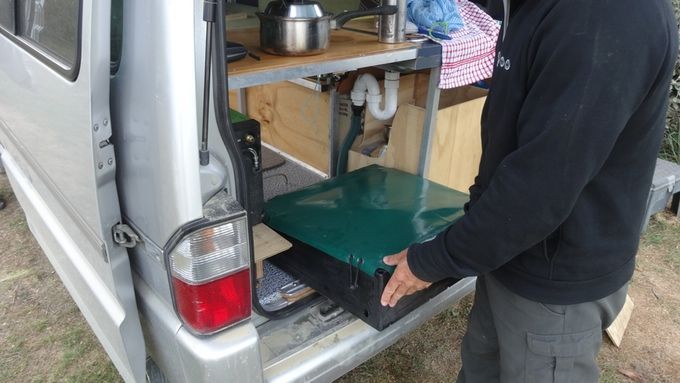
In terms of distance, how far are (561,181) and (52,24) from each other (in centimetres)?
127

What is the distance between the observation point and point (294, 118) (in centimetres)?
294

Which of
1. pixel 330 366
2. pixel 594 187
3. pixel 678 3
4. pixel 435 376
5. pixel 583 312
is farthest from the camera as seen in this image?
pixel 678 3

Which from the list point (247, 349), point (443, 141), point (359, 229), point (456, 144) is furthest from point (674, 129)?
point (247, 349)

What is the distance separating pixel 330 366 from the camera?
146 centimetres

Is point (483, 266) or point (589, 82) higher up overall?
point (589, 82)

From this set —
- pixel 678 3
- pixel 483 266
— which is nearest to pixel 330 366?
pixel 483 266

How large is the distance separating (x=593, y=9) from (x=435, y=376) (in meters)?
1.63

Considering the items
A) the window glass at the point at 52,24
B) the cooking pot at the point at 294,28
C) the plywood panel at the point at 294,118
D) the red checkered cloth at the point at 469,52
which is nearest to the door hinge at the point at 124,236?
the window glass at the point at 52,24

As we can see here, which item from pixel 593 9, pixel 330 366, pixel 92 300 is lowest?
pixel 330 366

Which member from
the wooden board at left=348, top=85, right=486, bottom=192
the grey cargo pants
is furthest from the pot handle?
the grey cargo pants

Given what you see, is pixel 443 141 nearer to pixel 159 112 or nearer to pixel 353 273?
pixel 353 273

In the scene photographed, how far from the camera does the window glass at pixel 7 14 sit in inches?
67.3

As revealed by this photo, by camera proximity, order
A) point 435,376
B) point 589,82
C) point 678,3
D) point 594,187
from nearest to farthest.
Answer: point 589,82 → point 594,187 → point 435,376 → point 678,3

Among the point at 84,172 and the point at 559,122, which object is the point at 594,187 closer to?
the point at 559,122
